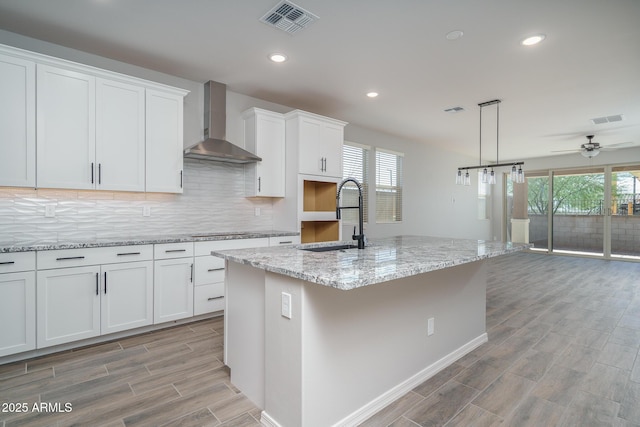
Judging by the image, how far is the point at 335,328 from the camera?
5.57 ft

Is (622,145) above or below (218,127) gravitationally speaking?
above

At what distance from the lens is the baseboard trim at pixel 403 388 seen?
178cm

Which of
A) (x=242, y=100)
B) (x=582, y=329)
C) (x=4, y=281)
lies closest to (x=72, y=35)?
(x=242, y=100)

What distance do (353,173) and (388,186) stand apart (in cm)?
107

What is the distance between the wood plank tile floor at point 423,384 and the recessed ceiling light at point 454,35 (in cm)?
271

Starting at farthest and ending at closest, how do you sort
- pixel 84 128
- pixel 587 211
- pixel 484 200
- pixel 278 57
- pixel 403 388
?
pixel 484 200 → pixel 587 211 → pixel 278 57 → pixel 84 128 → pixel 403 388

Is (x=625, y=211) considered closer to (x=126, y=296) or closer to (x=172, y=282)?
(x=172, y=282)

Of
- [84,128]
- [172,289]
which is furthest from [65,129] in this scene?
[172,289]

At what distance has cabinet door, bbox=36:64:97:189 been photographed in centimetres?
266

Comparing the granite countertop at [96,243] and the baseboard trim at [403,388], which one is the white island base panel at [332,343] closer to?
the baseboard trim at [403,388]

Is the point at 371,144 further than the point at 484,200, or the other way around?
the point at 484,200

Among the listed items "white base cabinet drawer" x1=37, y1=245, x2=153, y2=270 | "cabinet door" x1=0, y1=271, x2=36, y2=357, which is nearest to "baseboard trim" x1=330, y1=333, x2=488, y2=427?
"white base cabinet drawer" x1=37, y1=245, x2=153, y2=270

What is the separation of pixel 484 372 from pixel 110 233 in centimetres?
358

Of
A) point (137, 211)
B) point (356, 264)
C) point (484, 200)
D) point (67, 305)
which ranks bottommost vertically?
point (67, 305)
